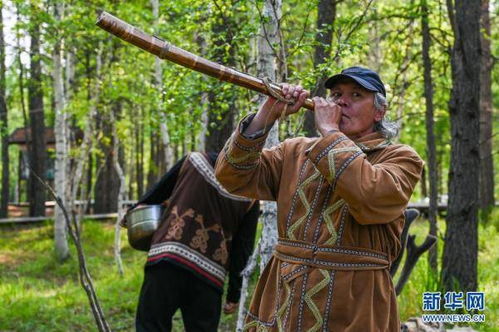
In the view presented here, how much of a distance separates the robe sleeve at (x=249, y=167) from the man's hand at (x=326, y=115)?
23 centimetres

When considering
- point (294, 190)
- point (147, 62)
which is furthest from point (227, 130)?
point (147, 62)

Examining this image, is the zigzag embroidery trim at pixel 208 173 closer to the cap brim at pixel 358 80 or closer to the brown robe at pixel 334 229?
the brown robe at pixel 334 229

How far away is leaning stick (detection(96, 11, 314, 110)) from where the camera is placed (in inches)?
84.6

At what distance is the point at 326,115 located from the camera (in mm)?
2436

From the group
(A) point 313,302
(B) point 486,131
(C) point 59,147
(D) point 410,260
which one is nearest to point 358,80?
(A) point 313,302

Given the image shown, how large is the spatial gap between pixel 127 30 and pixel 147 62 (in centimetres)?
1112

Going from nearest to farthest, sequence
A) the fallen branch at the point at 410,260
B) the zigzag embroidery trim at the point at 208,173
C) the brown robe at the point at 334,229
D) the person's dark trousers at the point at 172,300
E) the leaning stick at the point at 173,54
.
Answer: the leaning stick at the point at 173,54 → the brown robe at the point at 334,229 → the person's dark trousers at the point at 172,300 → the zigzag embroidery trim at the point at 208,173 → the fallen branch at the point at 410,260

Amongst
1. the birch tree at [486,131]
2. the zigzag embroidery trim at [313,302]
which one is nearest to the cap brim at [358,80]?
the zigzag embroidery trim at [313,302]

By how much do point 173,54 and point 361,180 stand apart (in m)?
0.83

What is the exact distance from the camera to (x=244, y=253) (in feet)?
14.1

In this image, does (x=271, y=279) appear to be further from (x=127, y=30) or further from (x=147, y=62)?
(x=147, y=62)

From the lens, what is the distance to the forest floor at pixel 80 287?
616 centimetres

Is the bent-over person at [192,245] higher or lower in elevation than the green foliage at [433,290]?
higher

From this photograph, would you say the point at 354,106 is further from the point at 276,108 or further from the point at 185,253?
the point at 185,253
